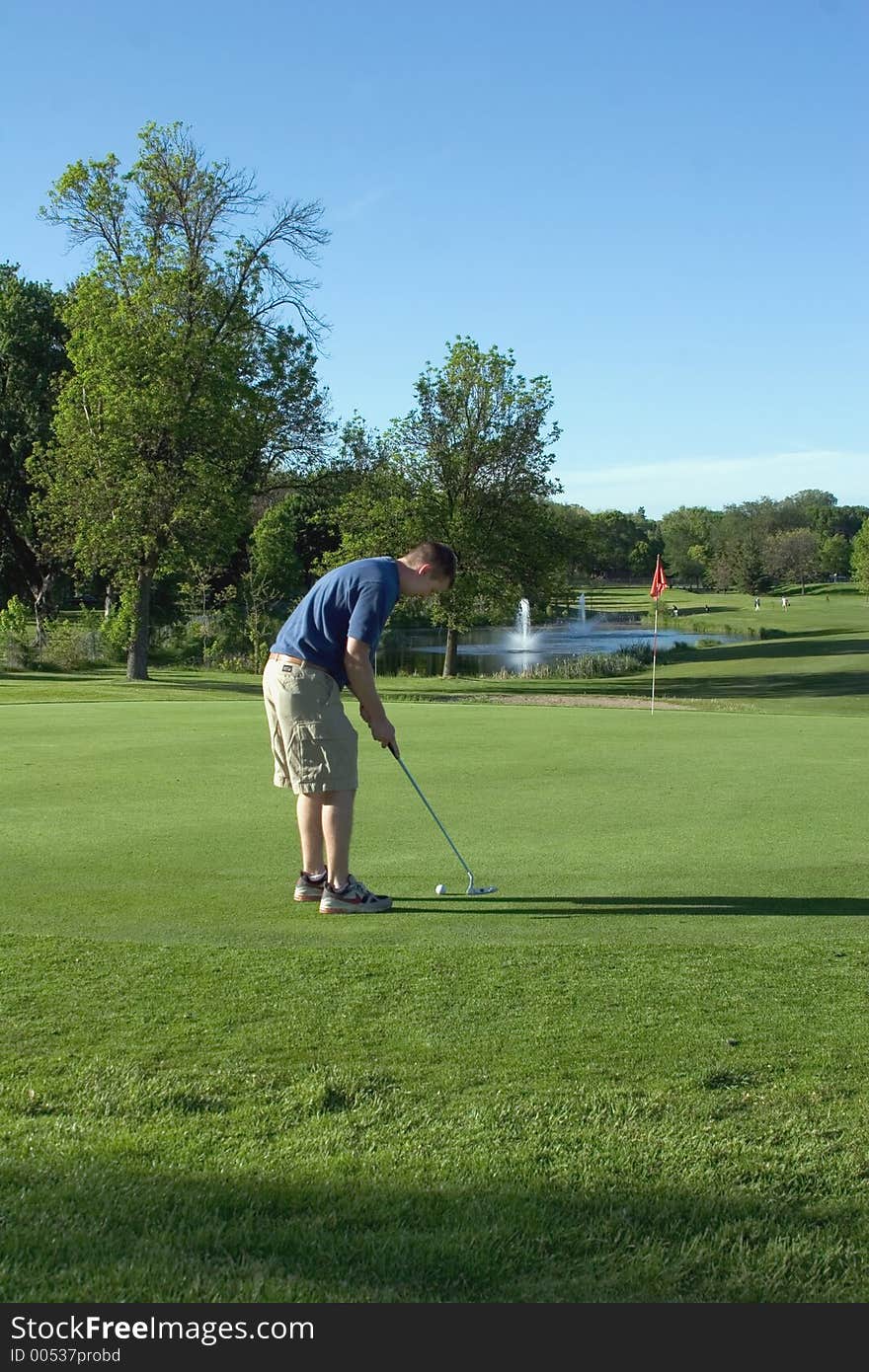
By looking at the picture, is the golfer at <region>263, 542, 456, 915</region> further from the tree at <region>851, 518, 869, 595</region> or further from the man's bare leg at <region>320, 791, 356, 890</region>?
the tree at <region>851, 518, 869, 595</region>

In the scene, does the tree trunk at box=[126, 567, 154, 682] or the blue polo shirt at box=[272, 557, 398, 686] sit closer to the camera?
the blue polo shirt at box=[272, 557, 398, 686]

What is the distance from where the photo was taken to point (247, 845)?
24.7 feet

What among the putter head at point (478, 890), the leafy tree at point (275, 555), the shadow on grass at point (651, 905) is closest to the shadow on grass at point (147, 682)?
the leafy tree at point (275, 555)

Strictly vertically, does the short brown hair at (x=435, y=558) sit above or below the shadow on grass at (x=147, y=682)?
above

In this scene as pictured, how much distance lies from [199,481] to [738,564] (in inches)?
3575

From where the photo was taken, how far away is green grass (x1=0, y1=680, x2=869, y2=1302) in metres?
2.81

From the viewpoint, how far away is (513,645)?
201 feet

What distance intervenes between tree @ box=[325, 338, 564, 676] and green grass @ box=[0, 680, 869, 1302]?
2930 cm

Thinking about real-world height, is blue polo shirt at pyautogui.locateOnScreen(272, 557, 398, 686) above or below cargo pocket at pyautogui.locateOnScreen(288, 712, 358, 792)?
above

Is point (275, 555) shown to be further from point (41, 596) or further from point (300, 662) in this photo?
point (300, 662)

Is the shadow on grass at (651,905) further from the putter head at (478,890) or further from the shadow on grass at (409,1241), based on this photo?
the shadow on grass at (409,1241)

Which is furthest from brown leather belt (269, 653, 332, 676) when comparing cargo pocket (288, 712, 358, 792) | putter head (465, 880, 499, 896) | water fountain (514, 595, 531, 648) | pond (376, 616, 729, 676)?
water fountain (514, 595, 531, 648)

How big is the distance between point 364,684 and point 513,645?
5529 centimetres

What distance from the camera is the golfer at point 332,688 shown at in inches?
249
